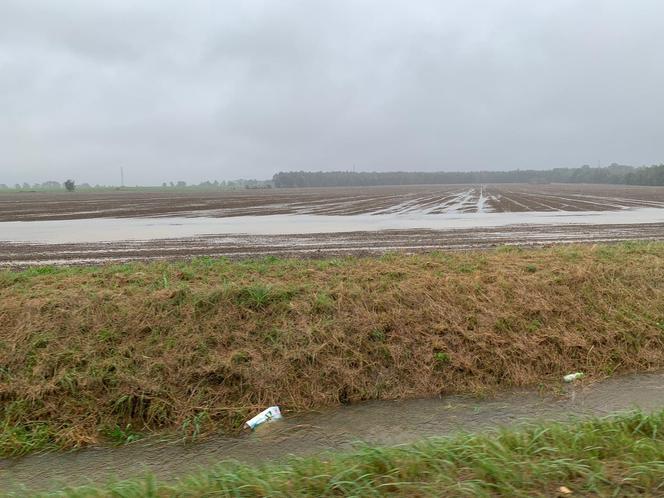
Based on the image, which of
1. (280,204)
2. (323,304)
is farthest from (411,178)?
(323,304)

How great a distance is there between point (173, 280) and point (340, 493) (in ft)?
21.4

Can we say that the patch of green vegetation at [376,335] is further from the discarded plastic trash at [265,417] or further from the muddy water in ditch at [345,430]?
the discarded plastic trash at [265,417]

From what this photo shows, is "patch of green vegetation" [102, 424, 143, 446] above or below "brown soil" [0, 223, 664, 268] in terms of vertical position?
below

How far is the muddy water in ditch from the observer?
5.00 meters

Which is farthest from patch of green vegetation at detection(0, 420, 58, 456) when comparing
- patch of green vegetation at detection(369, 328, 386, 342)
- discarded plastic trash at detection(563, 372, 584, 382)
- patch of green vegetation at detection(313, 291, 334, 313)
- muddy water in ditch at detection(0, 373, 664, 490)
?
discarded plastic trash at detection(563, 372, 584, 382)

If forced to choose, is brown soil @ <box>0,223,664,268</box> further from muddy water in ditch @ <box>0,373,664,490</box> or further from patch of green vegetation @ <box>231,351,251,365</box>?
muddy water in ditch @ <box>0,373,664,490</box>

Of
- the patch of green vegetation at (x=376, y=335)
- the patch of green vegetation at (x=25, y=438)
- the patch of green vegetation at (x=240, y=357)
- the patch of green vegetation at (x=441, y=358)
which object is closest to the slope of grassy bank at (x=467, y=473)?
the patch of green vegetation at (x=25, y=438)

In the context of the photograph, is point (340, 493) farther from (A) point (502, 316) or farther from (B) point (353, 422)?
(A) point (502, 316)

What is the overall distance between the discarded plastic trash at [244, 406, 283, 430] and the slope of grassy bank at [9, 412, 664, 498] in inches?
73.2

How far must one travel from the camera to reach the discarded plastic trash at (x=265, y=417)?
6035 millimetres

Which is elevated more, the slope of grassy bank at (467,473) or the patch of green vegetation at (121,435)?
the slope of grassy bank at (467,473)

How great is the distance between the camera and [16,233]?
22156mm

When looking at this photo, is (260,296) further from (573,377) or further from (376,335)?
(573,377)

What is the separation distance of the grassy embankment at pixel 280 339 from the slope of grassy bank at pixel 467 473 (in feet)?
8.18
